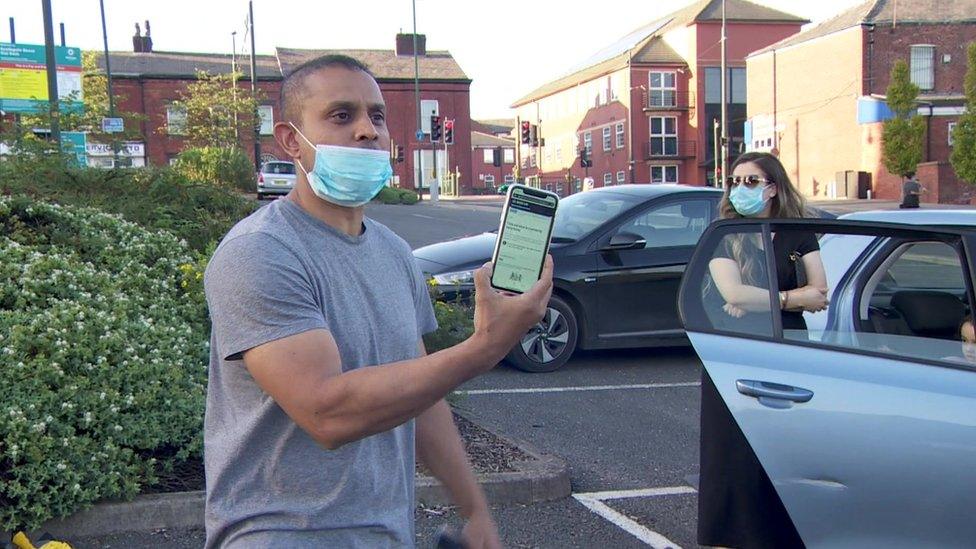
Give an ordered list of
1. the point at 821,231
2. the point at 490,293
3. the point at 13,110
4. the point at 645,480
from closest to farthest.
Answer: the point at 490,293 → the point at 821,231 → the point at 645,480 → the point at 13,110

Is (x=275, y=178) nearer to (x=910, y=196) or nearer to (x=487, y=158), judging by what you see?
(x=910, y=196)

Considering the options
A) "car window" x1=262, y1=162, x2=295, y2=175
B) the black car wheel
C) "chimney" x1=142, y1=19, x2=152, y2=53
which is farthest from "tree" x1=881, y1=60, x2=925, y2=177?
"chimney" x1=142, y1=19, x2=152, y2=53

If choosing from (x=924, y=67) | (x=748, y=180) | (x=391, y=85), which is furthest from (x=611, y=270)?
(x=391, y=85)

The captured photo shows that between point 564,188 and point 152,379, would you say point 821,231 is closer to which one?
point 152,379

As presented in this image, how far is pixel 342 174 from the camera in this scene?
2055 millimetres

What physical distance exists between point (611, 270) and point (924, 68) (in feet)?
143

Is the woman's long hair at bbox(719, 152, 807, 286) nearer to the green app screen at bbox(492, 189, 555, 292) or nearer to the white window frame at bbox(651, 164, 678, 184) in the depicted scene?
the green app screen at bbox(492, 189, 555, 292)

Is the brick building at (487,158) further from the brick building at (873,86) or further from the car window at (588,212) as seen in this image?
the car window at (588,212)

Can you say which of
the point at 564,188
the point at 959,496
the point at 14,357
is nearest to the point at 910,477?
the point at 959,496

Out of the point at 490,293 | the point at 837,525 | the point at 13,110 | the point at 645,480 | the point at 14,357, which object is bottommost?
the point at 645,480

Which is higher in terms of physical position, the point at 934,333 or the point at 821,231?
the point at 821,231

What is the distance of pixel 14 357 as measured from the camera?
16.3 feet

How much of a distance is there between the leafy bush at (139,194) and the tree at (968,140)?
1291 inches

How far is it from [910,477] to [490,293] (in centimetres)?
222
